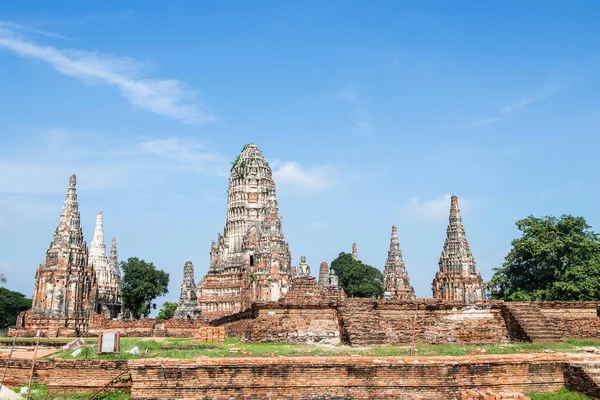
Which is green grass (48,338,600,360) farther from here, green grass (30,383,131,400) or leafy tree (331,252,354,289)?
leafy tree (331,252,354,289)

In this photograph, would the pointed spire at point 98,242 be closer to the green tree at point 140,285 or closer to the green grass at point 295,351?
the green tree at point 140,285

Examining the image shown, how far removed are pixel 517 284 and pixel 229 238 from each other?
38825 mm

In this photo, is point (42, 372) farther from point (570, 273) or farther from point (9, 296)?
point (9, 296)

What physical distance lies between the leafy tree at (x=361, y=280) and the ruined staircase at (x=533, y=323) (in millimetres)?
58217

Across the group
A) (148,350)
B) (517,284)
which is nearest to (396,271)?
(517,284)

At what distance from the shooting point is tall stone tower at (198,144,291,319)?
56.3m

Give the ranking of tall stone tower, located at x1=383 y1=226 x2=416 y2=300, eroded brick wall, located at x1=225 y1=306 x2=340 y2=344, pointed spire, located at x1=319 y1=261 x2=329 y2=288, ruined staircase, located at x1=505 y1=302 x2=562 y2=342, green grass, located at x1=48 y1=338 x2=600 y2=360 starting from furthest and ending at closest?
tall stone tower, located at x1=383 y1=226 x2=416 y2=300
pointed spire, located at x1=319 y1=261 x2=329 y2=288
eroded brick wall, located at x1=225 y1=306 x2=340 y2=344
ruined staircase, located at x1=505 y1=302 x2=562 y2=342
green grass, located at x1=48 y1=338 x2=600 y2=360

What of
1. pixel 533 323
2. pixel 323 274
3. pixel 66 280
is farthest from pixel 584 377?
pixel 66 280

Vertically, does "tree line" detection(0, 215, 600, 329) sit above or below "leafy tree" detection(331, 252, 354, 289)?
below

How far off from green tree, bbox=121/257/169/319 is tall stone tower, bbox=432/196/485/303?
3751 centimetres

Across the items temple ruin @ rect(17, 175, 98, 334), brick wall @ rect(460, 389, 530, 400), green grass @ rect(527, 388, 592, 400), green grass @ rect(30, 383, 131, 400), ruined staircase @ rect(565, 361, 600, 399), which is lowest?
green grass @ rect(527, 388, 592, 400)

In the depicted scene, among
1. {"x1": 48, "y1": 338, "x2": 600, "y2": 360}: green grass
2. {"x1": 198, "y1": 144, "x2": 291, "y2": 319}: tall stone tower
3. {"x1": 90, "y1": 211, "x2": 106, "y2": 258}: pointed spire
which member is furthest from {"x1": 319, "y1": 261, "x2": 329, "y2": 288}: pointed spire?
{"x1": 90, "y1": 211, "x2": 106, "y2": 258}: pointed spire

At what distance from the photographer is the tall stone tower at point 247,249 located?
56.3 metres

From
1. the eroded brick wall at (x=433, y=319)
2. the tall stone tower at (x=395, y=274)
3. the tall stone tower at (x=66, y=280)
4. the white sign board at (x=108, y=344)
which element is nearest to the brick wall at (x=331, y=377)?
the white sign board at (x=108, y=344)
